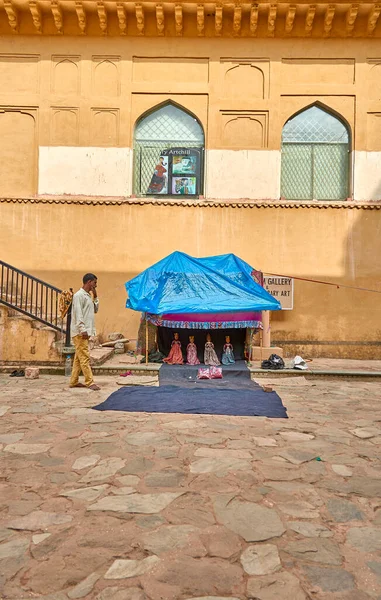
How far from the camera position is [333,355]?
40.6 feet

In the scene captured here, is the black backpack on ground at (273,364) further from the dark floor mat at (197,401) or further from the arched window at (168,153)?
the arched window at (168,153)

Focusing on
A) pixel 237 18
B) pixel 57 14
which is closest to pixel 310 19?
pixel 237 18

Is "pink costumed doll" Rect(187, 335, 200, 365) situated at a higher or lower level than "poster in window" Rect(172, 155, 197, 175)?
lower

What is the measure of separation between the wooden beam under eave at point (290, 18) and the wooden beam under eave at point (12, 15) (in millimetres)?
7306

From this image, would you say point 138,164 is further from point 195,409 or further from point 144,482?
point 144,482

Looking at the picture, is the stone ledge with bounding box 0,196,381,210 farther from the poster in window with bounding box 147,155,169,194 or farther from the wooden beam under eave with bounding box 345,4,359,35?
the wooden beam under eave with bounding box 345,4,359,35

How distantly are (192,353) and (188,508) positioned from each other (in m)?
7.12

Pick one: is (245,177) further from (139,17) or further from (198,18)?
(139,17)

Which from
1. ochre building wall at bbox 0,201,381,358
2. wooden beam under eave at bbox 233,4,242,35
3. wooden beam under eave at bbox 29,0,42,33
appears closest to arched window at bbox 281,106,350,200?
ochre building wall at bbox 0,201,381,358

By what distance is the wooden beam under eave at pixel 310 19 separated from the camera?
485 inches

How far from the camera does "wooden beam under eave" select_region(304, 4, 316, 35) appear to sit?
12312 mm

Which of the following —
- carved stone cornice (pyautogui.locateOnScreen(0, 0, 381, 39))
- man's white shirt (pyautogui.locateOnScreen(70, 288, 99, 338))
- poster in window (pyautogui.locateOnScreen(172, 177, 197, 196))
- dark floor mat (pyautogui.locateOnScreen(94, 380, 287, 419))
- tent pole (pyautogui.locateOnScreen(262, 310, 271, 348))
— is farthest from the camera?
poster in window (pyautogui.locateOnScreen(172, 177, 197, 196))

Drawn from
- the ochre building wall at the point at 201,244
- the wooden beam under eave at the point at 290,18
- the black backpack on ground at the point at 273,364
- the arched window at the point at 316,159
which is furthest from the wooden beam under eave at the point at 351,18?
the black backpack on ground at the point at 273,364

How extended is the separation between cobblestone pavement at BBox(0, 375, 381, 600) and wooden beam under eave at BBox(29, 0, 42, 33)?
449 inches
